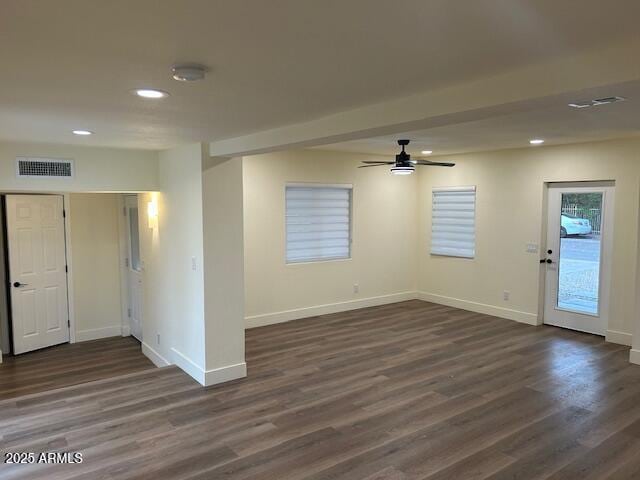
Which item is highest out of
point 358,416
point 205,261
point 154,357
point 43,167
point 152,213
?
point 43,167

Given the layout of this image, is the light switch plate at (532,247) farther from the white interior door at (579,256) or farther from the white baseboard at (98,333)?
the white baseboard at (98,333)

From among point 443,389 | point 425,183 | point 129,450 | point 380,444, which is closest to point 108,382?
point 129,450

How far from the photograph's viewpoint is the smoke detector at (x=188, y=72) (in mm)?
1971

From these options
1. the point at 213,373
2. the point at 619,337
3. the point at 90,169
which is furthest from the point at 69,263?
the point at 619,337

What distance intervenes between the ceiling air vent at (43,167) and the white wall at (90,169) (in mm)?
39

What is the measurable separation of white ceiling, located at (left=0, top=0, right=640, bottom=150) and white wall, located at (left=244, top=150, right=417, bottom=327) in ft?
12.2

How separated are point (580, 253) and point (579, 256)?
46 mm

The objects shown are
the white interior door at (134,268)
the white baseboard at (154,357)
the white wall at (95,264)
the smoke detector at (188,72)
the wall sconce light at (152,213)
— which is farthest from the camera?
the white wall at (95,264)

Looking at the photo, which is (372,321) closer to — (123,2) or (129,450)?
(129,450)

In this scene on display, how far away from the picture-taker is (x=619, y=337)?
18.7 ft

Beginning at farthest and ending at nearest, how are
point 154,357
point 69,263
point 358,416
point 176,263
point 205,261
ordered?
point 69,263 → point 154,357 → point 176,263 → point 205,261 → point 358,416

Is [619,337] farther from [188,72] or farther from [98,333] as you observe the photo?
[98,333]

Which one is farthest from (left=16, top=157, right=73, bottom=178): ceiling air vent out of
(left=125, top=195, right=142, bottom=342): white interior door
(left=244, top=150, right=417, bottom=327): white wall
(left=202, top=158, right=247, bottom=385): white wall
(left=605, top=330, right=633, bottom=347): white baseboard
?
(left=605, top=330, right=633, bottom=347): white baseboard


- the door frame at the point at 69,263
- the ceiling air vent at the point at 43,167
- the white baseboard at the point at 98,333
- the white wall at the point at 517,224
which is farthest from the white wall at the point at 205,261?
the white wall at the point at 517,224
